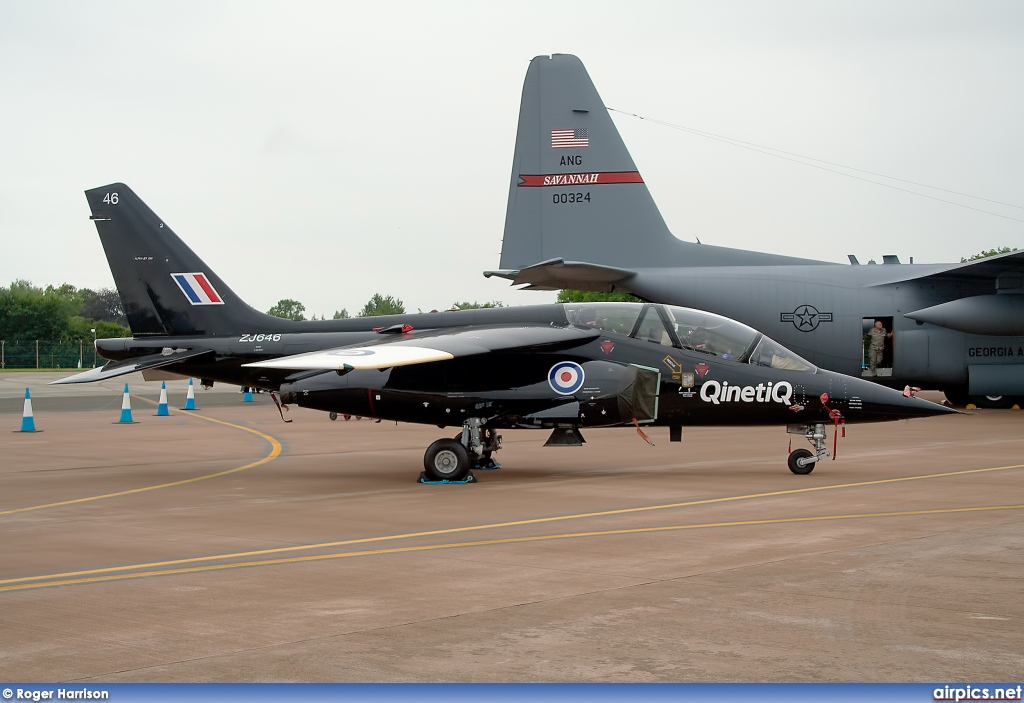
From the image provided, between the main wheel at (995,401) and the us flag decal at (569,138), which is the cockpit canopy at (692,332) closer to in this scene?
the us flag decal at (569,138)

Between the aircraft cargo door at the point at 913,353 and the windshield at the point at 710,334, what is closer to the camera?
the windshield at the point at 710,334

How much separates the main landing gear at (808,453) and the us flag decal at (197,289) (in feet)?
28.6

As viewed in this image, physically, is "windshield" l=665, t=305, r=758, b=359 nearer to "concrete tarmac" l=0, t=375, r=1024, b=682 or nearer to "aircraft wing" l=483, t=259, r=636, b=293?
"concrete tarmac" l=0, t=375, r=1024, b=682

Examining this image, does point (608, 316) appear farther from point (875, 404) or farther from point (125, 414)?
point (125, 414)

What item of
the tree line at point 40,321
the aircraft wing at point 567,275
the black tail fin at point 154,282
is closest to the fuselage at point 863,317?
the aircraft wing at point 567,275

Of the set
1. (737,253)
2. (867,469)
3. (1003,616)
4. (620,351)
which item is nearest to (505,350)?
(620,351)

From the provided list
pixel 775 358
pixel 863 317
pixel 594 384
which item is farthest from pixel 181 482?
pixel 863 317

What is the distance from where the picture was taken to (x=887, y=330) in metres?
25.6

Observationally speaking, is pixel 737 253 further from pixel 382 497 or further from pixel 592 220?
pixel 382 497

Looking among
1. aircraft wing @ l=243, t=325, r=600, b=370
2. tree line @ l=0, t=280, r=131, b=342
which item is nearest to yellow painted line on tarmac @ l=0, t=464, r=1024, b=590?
aircraft wing @ l=243, t=325, r=600, b=370

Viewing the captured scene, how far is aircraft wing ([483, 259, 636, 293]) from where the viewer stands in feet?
81.2

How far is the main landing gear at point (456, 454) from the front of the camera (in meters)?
14.0

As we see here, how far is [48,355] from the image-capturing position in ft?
262

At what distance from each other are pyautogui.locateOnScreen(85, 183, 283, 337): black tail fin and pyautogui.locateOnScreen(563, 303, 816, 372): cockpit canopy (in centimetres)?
515
